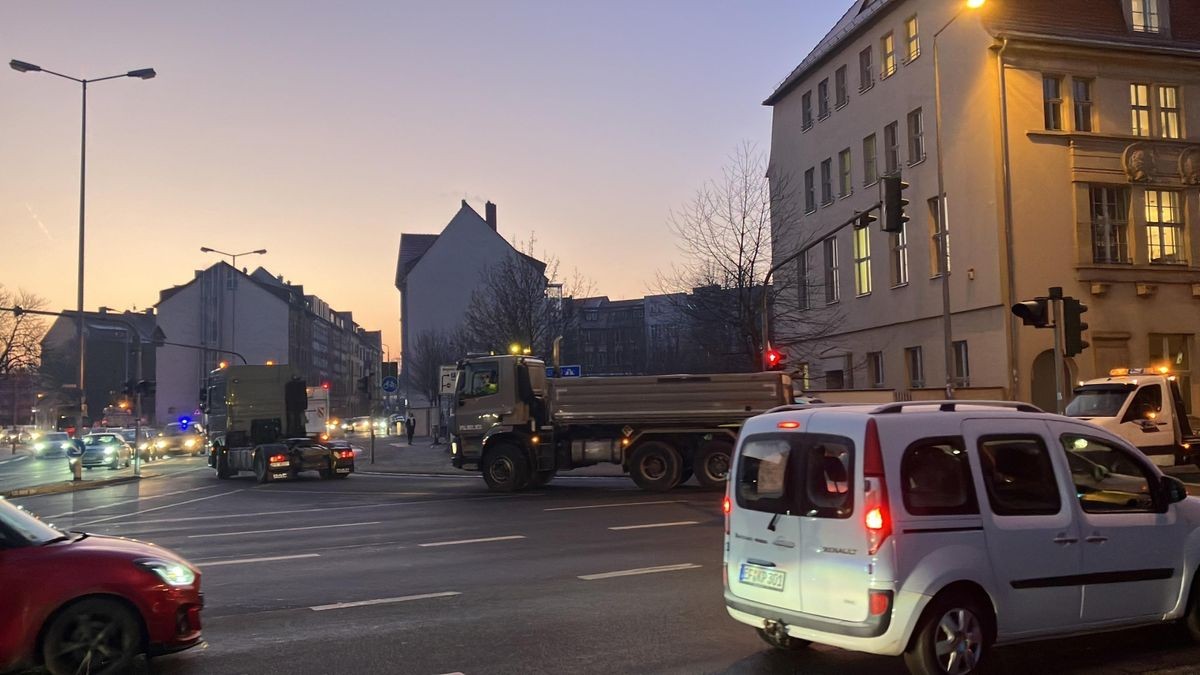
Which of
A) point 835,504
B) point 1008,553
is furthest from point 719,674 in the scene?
point 1008,553

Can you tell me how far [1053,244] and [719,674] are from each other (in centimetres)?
2764

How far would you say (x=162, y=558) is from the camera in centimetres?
714

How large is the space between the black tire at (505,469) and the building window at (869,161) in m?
20.5

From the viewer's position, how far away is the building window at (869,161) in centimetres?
3688

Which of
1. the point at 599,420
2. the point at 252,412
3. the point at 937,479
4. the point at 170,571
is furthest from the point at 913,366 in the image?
the point at 170,571

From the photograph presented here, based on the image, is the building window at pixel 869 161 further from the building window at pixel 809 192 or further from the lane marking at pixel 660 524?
the lane marking at pixel 660 524

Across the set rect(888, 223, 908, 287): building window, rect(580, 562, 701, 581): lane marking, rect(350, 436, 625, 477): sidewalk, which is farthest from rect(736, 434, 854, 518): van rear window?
rect(888, 223, 908, 287): building window

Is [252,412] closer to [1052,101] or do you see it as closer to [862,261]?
[862,261]

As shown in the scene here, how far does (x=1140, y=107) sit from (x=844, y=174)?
34.9 feet

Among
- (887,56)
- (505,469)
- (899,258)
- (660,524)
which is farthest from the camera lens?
(887,56)

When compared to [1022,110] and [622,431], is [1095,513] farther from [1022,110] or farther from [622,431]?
[1022,110]

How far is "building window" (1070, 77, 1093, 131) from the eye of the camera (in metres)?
31.5

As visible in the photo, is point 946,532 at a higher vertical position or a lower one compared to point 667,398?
lower

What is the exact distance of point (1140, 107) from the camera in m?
32.3
